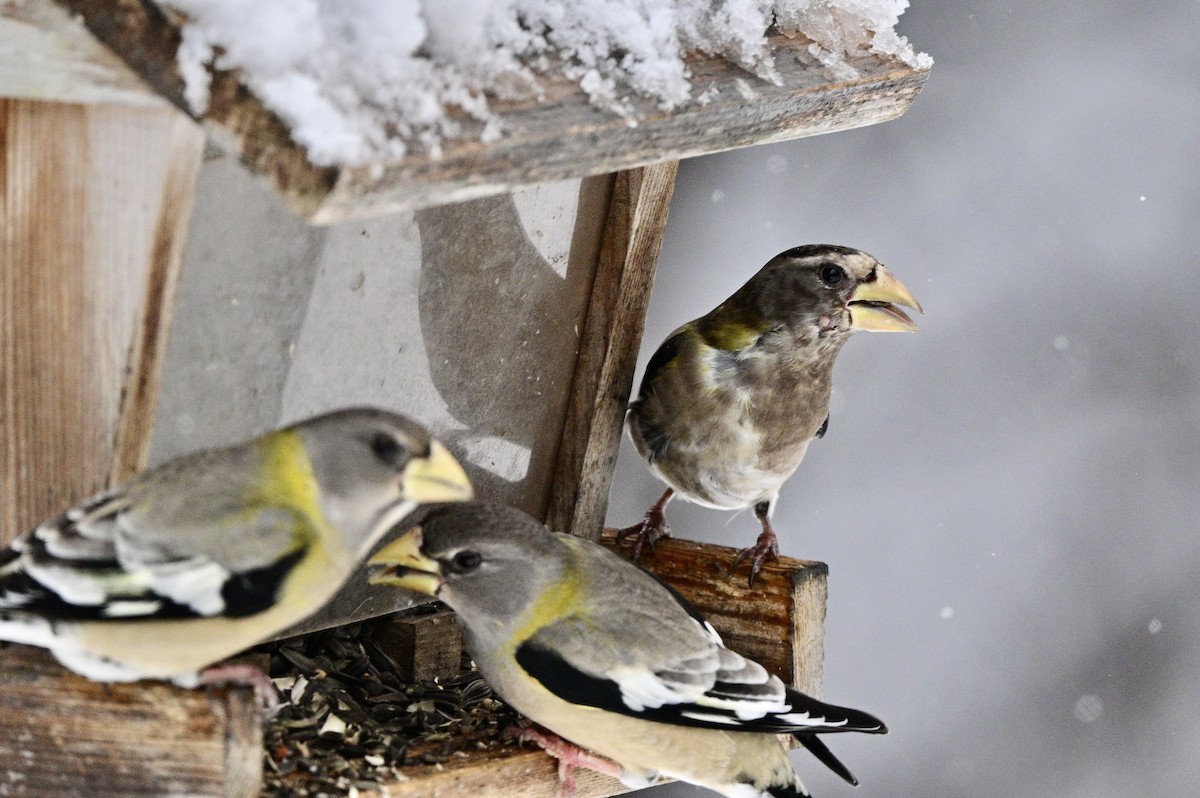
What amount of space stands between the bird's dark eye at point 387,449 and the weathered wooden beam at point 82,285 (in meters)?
0.36

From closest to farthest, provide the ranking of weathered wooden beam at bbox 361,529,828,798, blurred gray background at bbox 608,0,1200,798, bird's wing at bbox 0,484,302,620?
bird's wing at bbox 0,484,302,620, weathered wooden beam at bbox 361,529,828,798, blurred gray background at bbox 608,0,1200,798

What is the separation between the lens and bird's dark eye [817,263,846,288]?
315cm

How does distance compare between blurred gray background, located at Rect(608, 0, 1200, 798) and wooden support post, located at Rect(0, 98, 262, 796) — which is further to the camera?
blurred gray background, located at Rect(608, 0, 1200, 798)

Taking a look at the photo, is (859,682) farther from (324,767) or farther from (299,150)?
(299,150)

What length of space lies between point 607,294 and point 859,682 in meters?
3.23

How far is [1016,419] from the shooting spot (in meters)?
5.70

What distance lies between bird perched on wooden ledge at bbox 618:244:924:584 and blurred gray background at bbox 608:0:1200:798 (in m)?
1.90

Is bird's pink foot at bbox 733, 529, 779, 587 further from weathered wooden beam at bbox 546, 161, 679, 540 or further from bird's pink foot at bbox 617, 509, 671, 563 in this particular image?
weathered wooden beam at bbox 546, 161, 679, 540

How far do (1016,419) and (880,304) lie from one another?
9.01ft

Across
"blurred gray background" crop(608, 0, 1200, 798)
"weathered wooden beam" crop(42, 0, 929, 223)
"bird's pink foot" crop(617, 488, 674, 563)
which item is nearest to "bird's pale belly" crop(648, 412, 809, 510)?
"bird's pink foot" crop(617, 488, 674, 563)

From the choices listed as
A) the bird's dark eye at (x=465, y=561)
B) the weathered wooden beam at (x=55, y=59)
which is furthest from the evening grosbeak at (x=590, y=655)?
the weathered wooden beam at (x=55, y=59)

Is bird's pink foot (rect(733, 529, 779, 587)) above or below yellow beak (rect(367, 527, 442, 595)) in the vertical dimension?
below

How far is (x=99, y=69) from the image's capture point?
1853 millimetres

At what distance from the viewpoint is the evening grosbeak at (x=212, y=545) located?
197cm
